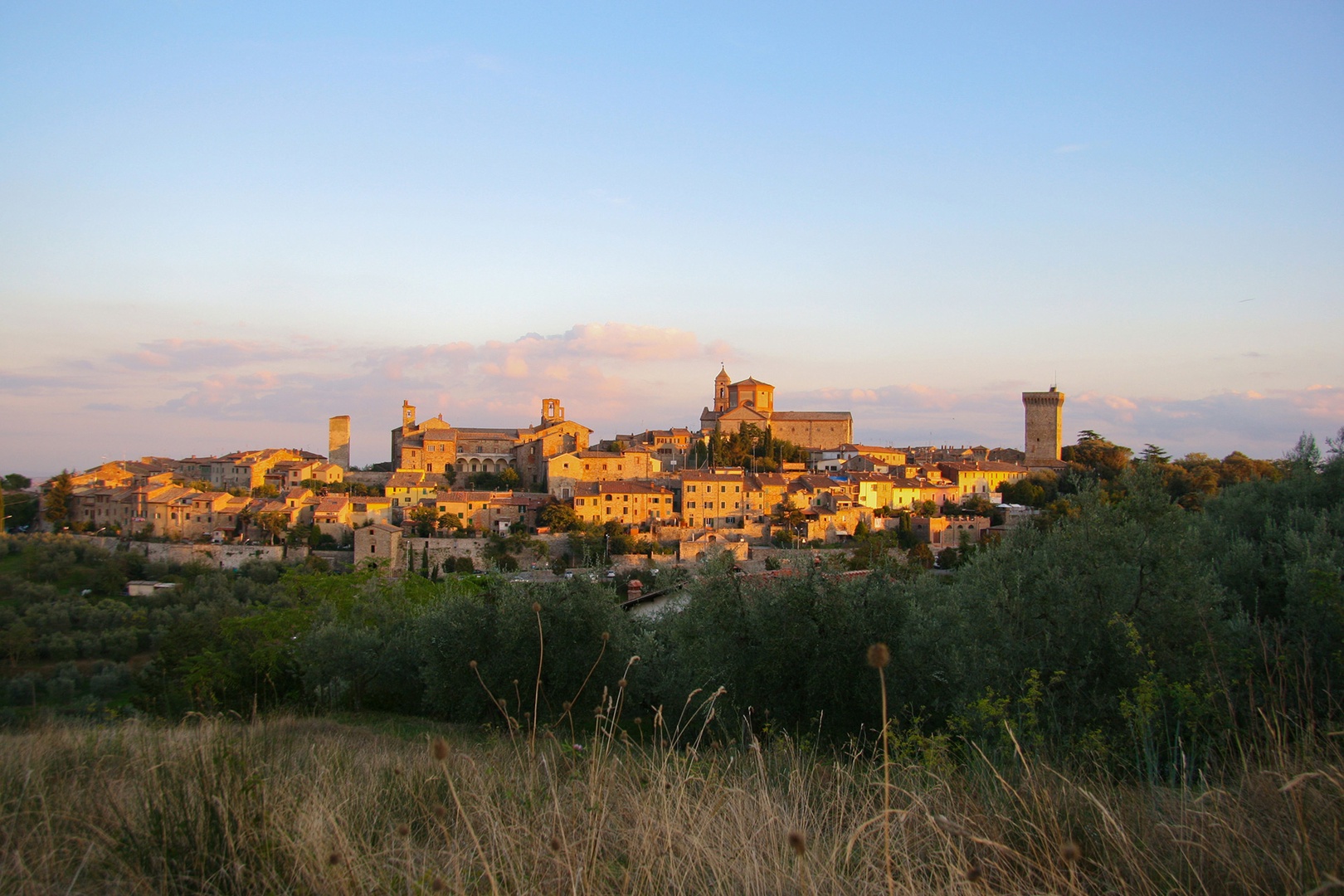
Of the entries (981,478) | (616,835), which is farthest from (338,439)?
(616,835)

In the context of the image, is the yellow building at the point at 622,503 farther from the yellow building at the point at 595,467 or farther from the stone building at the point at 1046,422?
the stone building at the point at 1046,422

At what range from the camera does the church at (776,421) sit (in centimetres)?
6856

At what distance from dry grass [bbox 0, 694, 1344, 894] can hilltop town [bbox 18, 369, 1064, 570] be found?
36975 mm

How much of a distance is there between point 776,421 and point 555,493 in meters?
24.3

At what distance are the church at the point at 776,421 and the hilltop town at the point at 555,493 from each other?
61.9 inches

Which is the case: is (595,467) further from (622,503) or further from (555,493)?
(622,503)

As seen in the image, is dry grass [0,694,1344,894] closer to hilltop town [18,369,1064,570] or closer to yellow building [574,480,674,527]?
hilltop town [18,369,1064,570]

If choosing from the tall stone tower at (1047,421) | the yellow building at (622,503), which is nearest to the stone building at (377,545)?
the yellow building at (622,503)

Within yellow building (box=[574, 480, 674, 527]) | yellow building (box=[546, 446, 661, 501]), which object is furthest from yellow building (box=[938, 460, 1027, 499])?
yellow building (box=[546, 446, 661, 501])

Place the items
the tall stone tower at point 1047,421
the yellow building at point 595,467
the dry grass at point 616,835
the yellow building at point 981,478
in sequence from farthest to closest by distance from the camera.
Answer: the tall stone tower at point 1047,421, the yellow building at point 981,478, the yellow building at point 595,467, the dry grass at point 616,835

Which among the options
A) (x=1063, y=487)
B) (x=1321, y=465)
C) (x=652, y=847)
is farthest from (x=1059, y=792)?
(x=1063, y=487)

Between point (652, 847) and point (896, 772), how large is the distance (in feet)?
6.70

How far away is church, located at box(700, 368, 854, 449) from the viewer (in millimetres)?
68562

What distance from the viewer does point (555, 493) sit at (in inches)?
2068
